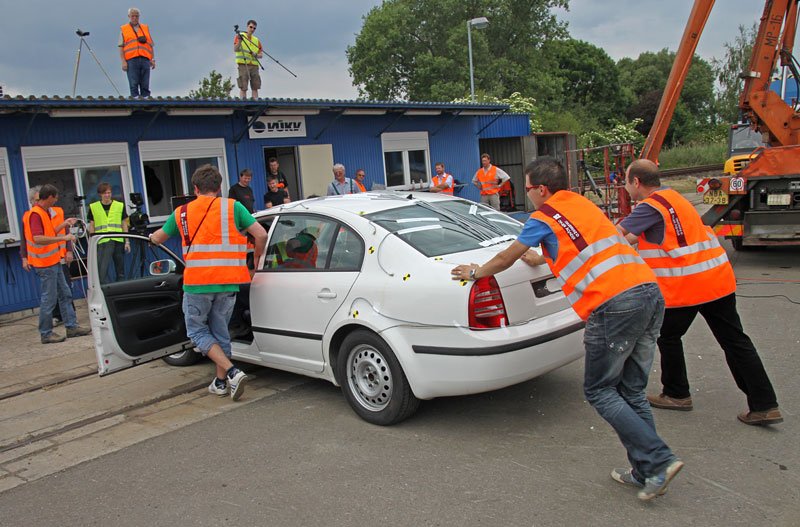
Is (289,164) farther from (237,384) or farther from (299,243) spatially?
(237,384)

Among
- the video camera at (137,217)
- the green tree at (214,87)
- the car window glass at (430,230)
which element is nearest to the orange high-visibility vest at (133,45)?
the video camera at (137,217)

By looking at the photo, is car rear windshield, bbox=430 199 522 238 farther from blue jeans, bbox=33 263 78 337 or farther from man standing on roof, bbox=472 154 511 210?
man standing on roof, bbox=472 154 511 210

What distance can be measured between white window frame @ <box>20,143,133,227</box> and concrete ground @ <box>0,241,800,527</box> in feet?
17.9

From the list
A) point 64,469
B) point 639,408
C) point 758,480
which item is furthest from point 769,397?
point 64,469

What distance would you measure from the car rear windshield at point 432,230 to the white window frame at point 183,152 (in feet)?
24.2

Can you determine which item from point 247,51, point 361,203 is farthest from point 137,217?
point 361,203

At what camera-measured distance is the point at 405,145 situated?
52.5 feet

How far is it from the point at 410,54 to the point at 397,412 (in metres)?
49.6

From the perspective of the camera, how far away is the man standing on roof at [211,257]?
5168 mm

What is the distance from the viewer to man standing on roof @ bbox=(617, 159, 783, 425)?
162 inches

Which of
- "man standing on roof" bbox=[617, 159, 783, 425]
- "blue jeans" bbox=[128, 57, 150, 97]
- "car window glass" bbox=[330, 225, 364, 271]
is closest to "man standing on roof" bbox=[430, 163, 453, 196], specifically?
"blue jeans" bbox=[128, 57, 150, 97]

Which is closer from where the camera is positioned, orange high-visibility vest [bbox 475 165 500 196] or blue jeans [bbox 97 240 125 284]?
blue jeans [bbox 97 240 125 284]

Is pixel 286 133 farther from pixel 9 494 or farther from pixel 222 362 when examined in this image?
pixel 9 494

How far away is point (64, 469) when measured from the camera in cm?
435
